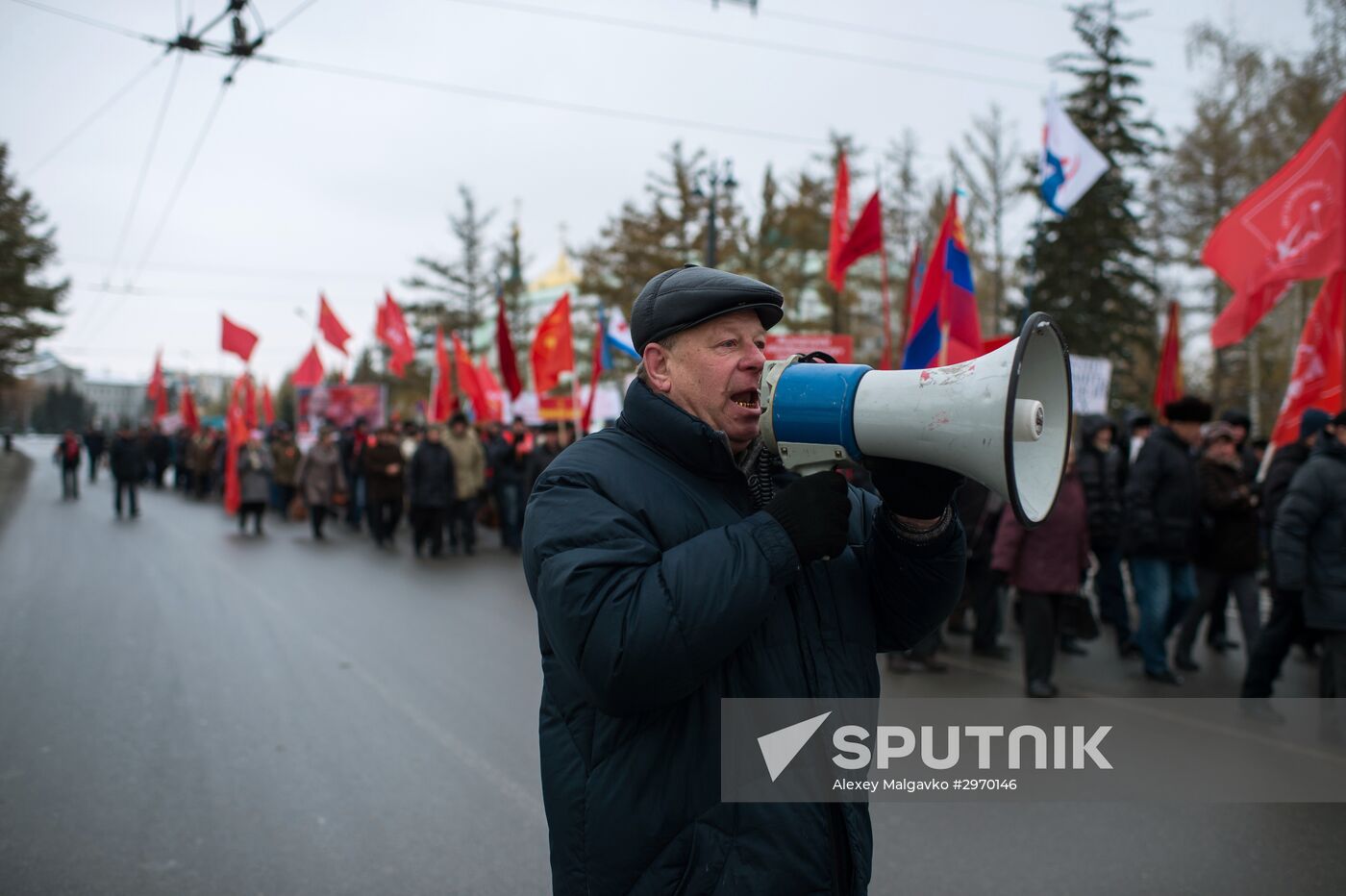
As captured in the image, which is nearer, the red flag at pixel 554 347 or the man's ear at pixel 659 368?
the man's ear at pixel 659 368

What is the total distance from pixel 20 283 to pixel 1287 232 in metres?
36.3

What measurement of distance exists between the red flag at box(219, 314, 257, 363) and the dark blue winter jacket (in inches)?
784

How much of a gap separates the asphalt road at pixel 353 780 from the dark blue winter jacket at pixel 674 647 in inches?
84.8

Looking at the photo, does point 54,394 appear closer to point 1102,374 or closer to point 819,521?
point 1102,374

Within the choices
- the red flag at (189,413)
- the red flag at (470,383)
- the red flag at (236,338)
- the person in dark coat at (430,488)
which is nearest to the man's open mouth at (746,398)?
the person in dark coat at (430,488)

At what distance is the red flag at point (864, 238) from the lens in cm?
1060

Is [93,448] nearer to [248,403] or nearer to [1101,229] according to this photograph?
[248,403]

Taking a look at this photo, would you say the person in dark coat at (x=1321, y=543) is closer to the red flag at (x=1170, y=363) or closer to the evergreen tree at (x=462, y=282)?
the red flag at (x=1170, y=363)

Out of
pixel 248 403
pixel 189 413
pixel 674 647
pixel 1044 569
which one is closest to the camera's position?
pixel 674 647

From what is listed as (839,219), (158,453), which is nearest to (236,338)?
(158,453)

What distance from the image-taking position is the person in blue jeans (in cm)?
683

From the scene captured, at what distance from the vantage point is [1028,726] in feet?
18.7

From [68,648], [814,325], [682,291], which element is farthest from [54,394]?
[682,291]

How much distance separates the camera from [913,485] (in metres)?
1.74
